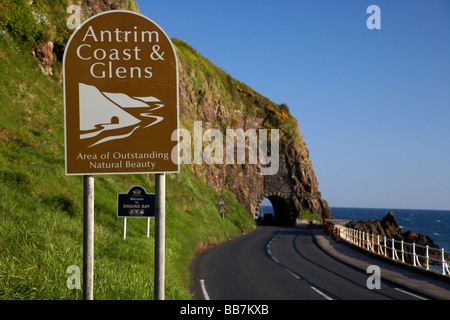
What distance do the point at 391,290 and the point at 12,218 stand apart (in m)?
11.8

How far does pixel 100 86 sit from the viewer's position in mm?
3502

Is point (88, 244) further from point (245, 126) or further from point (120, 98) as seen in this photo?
point (245, 126)

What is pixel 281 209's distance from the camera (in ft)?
250

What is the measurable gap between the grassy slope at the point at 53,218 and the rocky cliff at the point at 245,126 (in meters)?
19.7

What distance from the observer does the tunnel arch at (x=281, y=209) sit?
230ft

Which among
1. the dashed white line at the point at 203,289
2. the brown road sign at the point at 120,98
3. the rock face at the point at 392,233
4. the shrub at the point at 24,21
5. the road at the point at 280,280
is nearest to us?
the brown road sign at the point at 120,98

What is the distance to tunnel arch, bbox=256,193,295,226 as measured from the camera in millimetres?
70250

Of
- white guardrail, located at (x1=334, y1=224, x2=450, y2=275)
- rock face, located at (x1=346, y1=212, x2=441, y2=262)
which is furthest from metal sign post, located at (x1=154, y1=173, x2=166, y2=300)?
rock face, located at (x1=346, y1=212, x2=441, y2=262)
